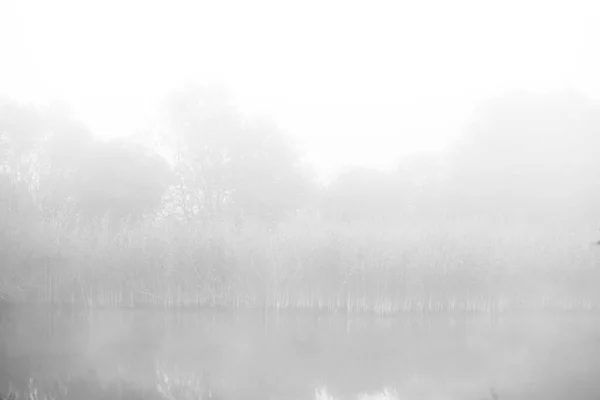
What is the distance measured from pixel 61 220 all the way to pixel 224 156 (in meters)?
21.1

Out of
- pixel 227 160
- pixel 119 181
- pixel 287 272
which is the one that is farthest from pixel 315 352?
pixel 227 160

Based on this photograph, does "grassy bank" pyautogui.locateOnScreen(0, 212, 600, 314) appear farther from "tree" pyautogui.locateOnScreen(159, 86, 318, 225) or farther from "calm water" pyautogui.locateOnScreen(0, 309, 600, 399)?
"tree" pyautogui.locateOnScreen(159, 86, 318, 225)

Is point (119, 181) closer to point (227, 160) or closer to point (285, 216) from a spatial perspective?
point (227, 160)

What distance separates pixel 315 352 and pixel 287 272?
4.59 m

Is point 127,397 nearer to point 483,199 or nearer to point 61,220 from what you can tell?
point 61,220

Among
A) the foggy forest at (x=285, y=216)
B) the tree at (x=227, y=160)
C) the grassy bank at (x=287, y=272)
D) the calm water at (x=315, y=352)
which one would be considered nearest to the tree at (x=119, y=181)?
the foggy forest at (x=285, y=216)

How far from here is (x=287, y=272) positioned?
55.6 feet

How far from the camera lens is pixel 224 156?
125 feet

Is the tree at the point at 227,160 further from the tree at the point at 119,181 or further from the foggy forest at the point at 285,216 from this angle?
the tree at the point at 119,181

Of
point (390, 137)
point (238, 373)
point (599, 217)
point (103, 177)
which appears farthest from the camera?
point (390, 137)

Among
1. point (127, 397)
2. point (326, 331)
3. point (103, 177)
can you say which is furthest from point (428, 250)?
point (103, 177)

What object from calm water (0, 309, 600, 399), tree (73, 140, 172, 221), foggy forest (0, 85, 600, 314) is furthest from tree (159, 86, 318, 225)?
calm water (0, 309, 600, 399)

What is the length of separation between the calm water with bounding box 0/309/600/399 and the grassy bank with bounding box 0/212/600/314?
0.86m

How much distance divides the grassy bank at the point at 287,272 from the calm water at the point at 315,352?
2.83 feet
